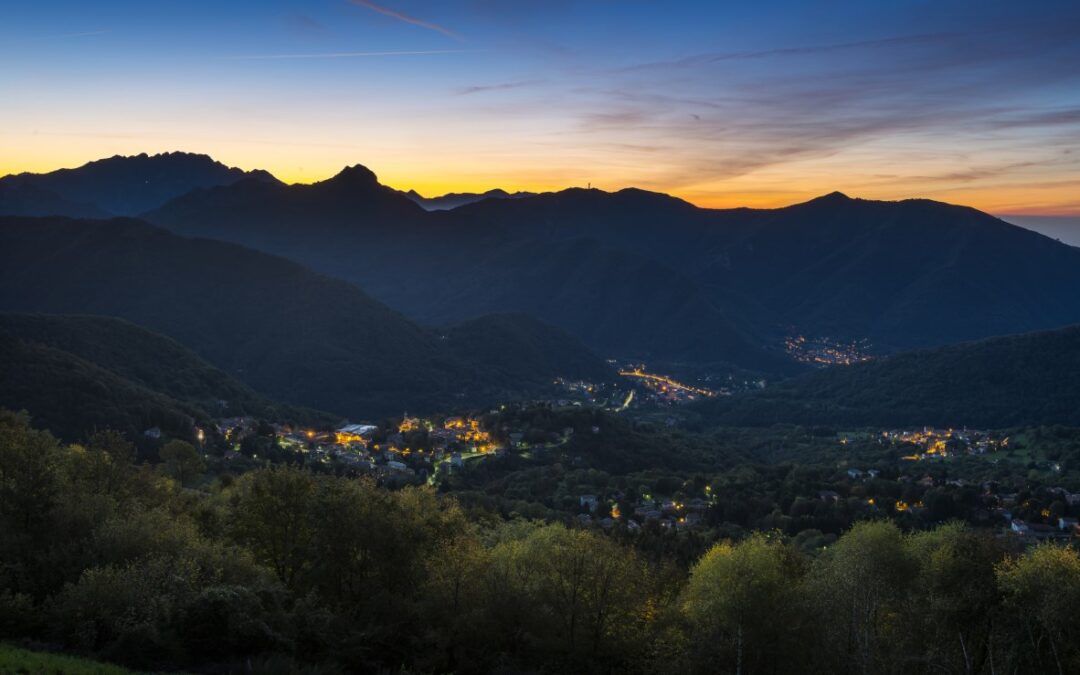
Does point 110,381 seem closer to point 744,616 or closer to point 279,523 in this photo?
point 279,523

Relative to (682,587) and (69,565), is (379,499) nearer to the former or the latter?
(69,565)

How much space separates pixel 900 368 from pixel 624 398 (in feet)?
246

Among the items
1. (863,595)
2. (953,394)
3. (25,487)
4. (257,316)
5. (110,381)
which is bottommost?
(953,394)

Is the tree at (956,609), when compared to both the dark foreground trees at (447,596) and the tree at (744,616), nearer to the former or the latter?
the dark foreground trees at (447,596)

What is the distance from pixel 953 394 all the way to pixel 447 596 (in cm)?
17482

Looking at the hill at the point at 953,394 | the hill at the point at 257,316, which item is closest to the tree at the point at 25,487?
the hill at the point at 257,316

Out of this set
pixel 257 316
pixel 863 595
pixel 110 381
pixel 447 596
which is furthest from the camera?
pixel 257 316

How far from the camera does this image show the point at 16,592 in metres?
21.0

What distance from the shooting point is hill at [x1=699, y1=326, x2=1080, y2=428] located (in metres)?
153

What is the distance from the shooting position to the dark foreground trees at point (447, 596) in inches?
786

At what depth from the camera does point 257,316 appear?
178375mm

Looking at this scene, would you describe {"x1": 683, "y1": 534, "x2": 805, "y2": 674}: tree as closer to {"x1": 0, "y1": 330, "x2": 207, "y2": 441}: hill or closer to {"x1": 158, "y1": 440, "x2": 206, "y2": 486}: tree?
{"x1": 158, "y1": 440, "x2": 206, "y2": 486}: tree

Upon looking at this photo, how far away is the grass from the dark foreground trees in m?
1.49

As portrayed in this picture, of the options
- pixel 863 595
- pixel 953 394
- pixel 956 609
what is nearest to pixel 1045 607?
pixel 956 609
